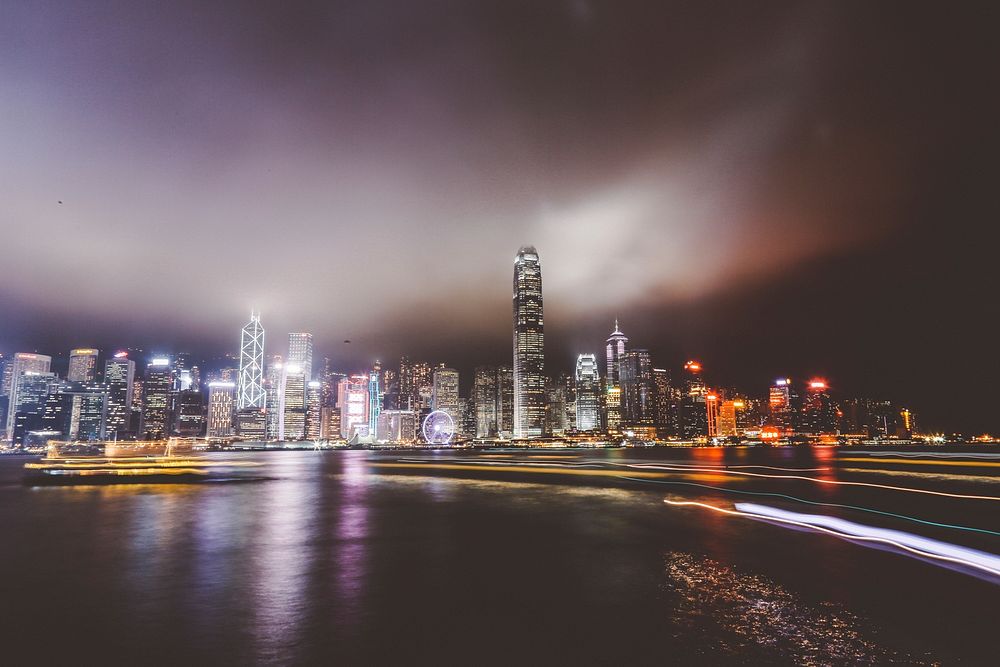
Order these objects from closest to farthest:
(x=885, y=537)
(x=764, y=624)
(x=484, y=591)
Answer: (x=764, y=624) < (x=484, y=591) < (x=885, y=537)

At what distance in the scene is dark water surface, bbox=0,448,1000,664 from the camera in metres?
7.25

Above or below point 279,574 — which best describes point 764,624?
above

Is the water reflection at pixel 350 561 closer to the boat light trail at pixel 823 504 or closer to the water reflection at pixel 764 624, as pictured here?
the water reflection at pixel 764 624

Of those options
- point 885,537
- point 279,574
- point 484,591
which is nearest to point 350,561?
point 279,574

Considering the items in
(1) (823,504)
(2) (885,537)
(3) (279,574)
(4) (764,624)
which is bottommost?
(1) (823,504)

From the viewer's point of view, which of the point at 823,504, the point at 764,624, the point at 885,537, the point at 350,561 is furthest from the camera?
the point at 823,504

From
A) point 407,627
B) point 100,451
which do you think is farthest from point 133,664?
point 100,451

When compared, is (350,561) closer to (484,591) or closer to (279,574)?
(279,574)

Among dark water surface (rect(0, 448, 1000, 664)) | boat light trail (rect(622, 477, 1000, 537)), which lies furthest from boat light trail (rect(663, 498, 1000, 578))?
boat light trail (rect(622, 477, 1000, 537))

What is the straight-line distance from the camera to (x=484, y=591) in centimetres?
1005

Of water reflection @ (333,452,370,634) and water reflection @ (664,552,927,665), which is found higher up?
water reflection @ (664,552,927,665)

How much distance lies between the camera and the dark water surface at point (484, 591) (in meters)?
7.25

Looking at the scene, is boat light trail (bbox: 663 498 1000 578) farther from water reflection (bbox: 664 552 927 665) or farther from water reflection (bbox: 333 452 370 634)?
water reflection (bbox: 333 452 370 634)

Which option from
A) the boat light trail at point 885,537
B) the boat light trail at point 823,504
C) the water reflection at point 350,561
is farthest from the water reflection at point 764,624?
the boat light trail at point 823,504
